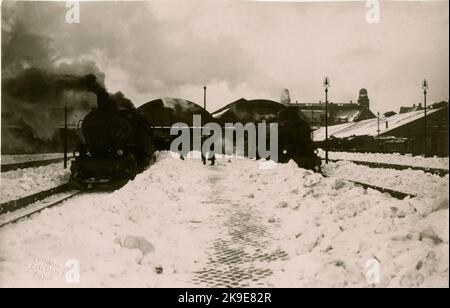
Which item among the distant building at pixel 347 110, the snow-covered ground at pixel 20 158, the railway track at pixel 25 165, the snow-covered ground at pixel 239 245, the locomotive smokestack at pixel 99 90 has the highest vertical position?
the distant building at pixel 347 110

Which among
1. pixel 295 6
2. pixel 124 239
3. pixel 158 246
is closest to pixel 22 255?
→ pixel 124 239

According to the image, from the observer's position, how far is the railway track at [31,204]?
10062 millimetres

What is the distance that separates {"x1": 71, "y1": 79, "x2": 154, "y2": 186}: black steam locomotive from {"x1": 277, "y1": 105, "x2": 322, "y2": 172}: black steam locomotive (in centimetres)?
734

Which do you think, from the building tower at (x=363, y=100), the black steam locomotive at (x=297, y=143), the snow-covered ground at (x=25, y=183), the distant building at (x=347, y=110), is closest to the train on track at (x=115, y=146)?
the black steam locomotive at (x=297, y=143)

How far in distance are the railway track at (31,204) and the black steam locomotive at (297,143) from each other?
9789 mm

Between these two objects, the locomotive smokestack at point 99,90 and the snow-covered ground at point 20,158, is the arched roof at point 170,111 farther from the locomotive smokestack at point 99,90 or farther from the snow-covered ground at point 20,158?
the locomotive smokestack at point 99,90

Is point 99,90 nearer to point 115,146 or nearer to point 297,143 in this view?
point 115,146

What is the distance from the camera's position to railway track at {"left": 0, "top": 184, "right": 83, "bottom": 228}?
10.1m

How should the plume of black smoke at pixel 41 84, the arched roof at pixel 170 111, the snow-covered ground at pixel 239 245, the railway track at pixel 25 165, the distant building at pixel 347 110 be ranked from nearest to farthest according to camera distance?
the snow-covered ground at pixel 239 245 → the plume of black smoke at pixel 41 84 → the railway track at pixel 25 165 → the arched roof at pixel 170 111 → the distant building at pixel 347 110

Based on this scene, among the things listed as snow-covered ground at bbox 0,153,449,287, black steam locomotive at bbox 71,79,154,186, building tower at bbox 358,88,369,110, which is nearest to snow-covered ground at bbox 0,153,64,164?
black steam locomotive at bbox 71,79,154,186

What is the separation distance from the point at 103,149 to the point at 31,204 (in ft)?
14.4

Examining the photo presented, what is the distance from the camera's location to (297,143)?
20562 mm

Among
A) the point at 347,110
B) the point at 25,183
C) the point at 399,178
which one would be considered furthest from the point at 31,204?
the point at 347,110

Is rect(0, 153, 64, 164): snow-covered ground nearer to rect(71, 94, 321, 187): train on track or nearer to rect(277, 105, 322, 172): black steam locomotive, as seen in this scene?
rect(71, 94, 321, 187): train on track
